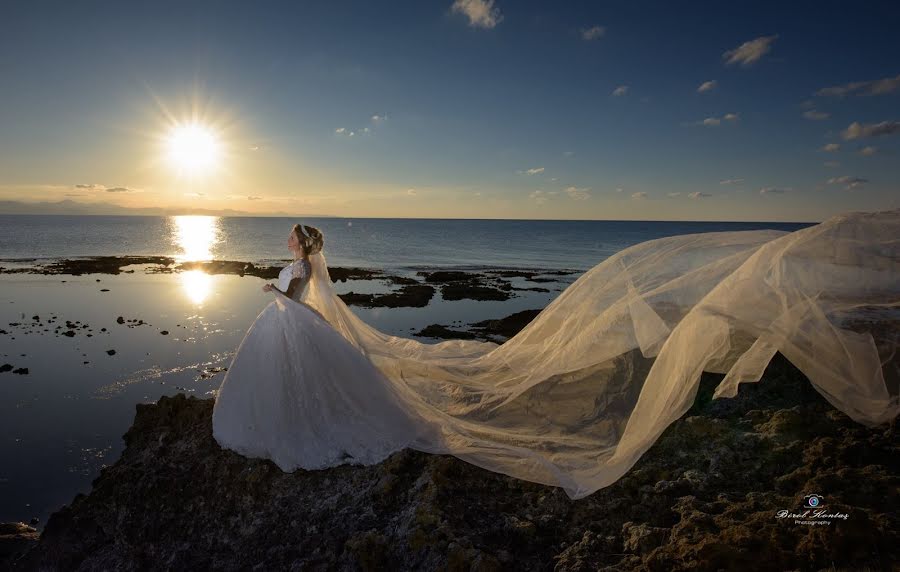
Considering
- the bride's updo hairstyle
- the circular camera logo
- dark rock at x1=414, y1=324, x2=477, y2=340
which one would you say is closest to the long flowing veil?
the bride's updo hairstyle

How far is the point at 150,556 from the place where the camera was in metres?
4.67

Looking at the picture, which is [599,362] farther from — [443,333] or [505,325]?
[505,325]

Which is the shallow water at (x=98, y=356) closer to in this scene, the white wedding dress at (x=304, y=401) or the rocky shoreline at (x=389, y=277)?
the rocky shoreline at (x=389, y=277)

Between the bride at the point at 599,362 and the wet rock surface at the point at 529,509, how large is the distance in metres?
0.24

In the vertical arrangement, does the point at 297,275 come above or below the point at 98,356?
above

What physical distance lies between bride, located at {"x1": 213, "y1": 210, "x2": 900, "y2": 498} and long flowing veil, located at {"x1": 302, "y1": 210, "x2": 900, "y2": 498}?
0.6 inches

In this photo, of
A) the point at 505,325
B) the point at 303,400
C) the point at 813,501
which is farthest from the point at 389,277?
the point at 813,501

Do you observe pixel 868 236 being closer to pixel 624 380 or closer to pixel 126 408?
pixel 624 380

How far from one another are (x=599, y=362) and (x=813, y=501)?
90.9 inches

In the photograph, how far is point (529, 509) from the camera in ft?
13.4

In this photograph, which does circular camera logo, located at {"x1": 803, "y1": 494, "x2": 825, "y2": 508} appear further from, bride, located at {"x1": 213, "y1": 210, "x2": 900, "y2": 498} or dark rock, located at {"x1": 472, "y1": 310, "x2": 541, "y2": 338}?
dark rock, located at {"x1": 472, "y1": 310, "x2": 541, "y2": 338}

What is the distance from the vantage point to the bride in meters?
4.08

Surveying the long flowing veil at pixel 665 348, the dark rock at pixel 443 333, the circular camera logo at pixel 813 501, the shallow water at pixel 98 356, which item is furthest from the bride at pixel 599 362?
the dark rock at pixel 443 333

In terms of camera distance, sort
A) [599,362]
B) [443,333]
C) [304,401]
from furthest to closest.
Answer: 1. [443,333]
2. [599,362]
3. [304,401]
